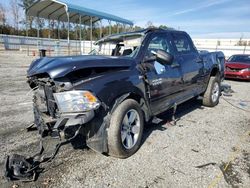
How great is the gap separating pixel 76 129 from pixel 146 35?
217cm

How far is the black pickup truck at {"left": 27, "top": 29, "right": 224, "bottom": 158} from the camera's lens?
9.86 feet

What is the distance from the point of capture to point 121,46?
4543mm

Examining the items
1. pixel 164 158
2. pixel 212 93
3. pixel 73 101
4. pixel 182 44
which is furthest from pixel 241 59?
pixel 73 101

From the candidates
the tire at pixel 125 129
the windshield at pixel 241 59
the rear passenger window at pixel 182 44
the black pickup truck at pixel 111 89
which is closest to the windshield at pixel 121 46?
the black pickup truck at pixel 111 89

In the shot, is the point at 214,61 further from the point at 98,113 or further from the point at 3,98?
the point at 3,98

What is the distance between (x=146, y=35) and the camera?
430cm

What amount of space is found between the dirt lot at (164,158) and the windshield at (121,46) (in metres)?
1.61

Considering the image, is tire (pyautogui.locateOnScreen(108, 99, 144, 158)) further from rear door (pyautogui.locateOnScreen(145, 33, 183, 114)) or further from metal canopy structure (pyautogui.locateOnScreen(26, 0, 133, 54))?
metal canopy structure (pyautogui.locateOnScreen(26, 0, 133, 54))

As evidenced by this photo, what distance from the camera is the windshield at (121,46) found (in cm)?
423

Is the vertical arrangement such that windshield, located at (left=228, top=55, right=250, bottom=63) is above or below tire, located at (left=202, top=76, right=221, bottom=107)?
above

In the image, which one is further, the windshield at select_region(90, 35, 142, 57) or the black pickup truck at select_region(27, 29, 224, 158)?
the windshield at select_region(90, 35, 142, 57)

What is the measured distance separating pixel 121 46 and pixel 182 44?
1644 millimetres

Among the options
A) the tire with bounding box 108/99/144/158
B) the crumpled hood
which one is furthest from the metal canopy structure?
the tire with bounding box 108/99/144/158

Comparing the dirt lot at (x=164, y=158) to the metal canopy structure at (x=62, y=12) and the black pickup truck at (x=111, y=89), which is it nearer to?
the black pickup truck at (x=111, y=89)
